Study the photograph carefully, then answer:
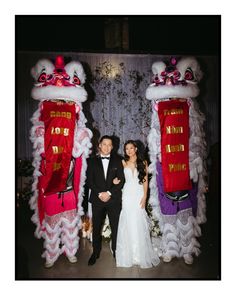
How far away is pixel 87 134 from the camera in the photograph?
3576mm

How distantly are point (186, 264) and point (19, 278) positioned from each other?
1.82 m

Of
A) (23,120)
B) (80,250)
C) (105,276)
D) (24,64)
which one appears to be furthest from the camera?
(23,120)

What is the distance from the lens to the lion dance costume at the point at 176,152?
11.6ft

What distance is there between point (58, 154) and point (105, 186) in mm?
615

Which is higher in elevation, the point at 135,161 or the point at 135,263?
the point at 135,161

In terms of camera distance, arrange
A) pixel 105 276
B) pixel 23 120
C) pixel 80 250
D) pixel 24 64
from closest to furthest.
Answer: pixel 105 276
pixel 80 250
pixel 24 64
pixel 23 120

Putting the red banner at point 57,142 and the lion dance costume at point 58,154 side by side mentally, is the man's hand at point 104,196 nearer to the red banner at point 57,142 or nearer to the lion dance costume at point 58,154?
the lion dance costume at point 58,154

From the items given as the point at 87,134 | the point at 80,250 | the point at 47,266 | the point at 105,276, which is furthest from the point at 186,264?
the point at 87,134

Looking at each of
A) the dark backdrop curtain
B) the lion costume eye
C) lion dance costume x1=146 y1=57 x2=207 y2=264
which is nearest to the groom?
lion dance costume x1=146 y1=57 x2=207 y2=264

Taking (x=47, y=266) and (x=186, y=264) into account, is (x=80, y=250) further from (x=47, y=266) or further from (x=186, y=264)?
(x=186, y=264)

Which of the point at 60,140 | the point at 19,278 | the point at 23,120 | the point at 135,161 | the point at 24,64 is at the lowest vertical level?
the point at 19,278

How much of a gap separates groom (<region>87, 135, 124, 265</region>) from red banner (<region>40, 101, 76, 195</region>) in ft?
0.97

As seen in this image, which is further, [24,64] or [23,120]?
[23,120]

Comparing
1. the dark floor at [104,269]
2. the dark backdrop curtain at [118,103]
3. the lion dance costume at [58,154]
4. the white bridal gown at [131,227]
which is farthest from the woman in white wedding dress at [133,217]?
the dark backdrop curtain at [118,103]
